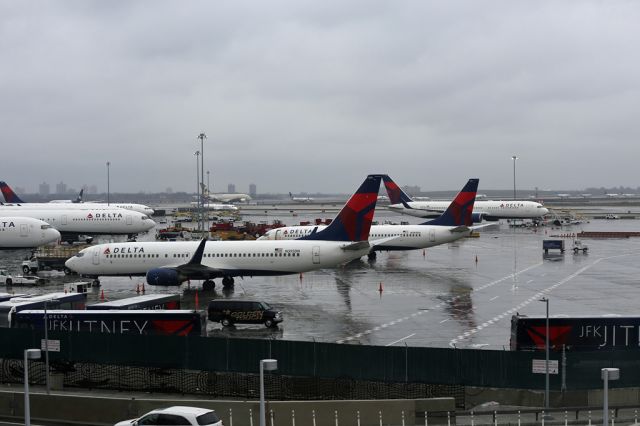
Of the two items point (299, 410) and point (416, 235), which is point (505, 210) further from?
point (299, 410)

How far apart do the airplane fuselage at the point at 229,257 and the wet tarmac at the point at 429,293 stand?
6.11 ft

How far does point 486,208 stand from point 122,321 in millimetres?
110013

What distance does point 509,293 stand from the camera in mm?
52375

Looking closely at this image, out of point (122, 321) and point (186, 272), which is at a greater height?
point (186, 272)

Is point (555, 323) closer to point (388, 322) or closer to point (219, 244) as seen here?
point (388, 322)

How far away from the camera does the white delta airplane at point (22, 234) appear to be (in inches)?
2749

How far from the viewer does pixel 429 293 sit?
5275 centimetres

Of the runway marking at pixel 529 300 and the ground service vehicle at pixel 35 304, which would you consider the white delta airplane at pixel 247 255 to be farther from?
the runway marking at pixel 529 300

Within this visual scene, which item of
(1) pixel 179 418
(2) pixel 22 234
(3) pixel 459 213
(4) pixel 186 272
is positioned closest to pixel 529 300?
(4) pixel 186 272

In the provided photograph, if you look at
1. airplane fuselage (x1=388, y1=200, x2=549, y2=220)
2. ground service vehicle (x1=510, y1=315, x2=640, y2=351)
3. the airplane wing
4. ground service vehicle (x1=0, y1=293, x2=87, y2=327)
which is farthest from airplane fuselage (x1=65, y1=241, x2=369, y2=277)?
airplane fuselage (x1=388, y1=200, x2=549, y2=220)

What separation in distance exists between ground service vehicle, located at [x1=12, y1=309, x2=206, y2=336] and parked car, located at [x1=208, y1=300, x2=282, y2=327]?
203 inches

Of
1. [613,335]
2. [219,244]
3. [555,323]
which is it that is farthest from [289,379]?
[219,244]

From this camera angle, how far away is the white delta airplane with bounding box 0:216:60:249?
6981cm

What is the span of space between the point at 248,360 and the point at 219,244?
2644cm
